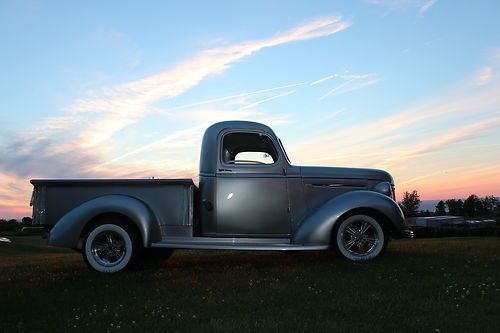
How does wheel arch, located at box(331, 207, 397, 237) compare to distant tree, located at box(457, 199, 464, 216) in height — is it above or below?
below

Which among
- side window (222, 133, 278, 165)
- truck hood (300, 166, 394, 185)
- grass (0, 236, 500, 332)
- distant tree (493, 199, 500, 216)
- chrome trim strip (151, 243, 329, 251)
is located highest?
distant tree (493, 199, 500, 216)

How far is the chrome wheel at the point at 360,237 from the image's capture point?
716 cm

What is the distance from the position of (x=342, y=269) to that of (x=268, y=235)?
54.4 inches

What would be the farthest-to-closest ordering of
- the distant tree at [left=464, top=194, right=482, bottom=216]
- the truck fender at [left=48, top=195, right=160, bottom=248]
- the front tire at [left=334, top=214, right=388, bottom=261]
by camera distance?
1. the distant tree at [left=464, top=194, right=482, bottom=216]
2. the front tire at [left=334, top=214, right=388, bottom=261]
3. the truck fender at [left=48, top=195, right=160, bottom=248]

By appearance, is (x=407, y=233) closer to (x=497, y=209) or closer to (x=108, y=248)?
(x=108, y=248)

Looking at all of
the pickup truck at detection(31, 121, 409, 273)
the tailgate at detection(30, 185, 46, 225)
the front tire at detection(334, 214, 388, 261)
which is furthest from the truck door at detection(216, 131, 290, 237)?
the tailgate at detection(30, 185, 46, 225)

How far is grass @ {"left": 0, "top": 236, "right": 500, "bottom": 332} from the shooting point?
4133 mm

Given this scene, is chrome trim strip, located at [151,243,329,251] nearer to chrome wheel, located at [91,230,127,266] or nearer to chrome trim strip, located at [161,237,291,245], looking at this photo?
chrome trim strip, located at [161,237,291,245]

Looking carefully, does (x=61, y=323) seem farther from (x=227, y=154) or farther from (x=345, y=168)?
(x=345, y=168)

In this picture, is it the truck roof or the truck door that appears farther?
the truck roof

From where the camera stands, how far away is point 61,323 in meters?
4.39

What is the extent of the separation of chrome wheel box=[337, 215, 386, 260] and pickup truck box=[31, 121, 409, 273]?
0.05ft

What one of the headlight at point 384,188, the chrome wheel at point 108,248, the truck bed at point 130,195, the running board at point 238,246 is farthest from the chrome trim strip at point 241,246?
the headlight at point 384,188

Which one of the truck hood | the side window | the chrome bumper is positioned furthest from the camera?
the side window
